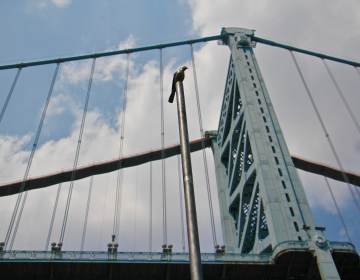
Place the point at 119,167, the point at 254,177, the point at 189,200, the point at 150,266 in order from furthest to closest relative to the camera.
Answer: the point at 119,167
the point at 254,177
the point at 150,266
the point at 189,200

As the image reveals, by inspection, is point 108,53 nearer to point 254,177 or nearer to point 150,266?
point 254,177

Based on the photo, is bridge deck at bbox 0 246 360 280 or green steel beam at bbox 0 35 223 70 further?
green steel beam at bbox 0 35 223 70

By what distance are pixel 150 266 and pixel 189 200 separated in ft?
74.9

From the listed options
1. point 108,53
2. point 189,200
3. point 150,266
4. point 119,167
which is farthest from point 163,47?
point 189,200

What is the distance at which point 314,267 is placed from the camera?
28406 mm

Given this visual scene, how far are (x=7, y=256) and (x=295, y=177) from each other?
23.7 metres

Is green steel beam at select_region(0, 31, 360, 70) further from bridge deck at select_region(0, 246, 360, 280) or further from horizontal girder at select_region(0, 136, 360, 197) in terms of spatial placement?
bridge deck at select_region(0, 246, 360, 280)

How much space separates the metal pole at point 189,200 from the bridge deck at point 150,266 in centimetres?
2146

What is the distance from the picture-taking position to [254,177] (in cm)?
3844

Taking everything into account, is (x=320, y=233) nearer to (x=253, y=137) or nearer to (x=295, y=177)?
(x=295, y=177)

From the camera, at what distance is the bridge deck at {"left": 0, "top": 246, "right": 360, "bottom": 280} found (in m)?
28.6

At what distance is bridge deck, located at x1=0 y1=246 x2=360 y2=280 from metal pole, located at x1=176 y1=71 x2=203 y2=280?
21.5 meters

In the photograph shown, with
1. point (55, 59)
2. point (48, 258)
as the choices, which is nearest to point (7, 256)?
point (48, 258)

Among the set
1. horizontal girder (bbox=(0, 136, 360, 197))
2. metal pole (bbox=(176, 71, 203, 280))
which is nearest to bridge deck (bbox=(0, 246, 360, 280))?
horizontal girder (bbox=(0, 136, 360, 197))
